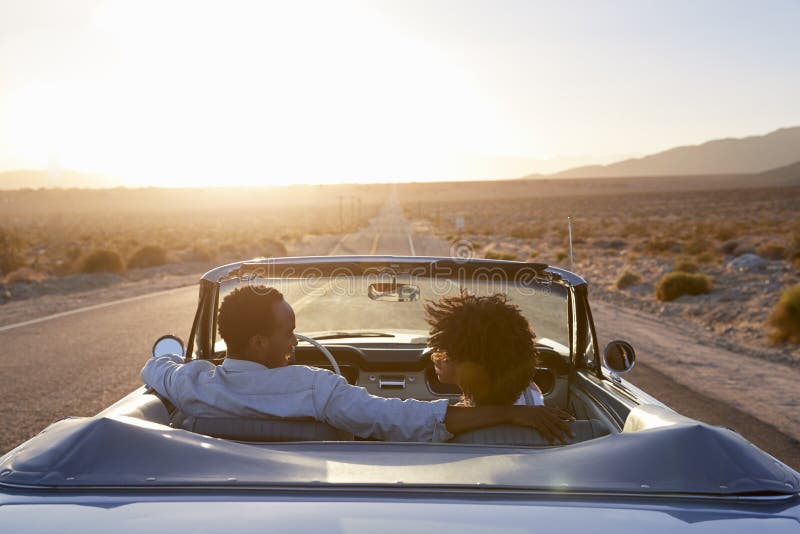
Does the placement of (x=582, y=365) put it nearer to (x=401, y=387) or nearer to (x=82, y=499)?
(x=401, y=387)

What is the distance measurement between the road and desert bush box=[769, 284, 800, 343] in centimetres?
181

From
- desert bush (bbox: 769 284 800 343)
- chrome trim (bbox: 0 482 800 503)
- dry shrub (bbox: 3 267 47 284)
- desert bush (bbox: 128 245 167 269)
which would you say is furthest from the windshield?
desert bush (bbox: 128 245 167 269)

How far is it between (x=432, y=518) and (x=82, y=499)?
2.87 ft

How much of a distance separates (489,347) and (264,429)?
2.81 feet

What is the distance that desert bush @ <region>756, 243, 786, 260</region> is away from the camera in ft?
92.0

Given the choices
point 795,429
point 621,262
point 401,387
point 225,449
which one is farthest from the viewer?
point 621,262

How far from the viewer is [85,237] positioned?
5044 cm

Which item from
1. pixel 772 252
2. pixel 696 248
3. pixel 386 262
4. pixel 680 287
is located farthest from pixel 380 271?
pixel 696 248

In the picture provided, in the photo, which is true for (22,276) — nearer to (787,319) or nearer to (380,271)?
(787,319)

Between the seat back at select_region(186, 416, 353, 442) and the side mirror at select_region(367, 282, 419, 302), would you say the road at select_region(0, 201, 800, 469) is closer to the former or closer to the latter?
the side mirror at select_region(367, 282, 419, 302)

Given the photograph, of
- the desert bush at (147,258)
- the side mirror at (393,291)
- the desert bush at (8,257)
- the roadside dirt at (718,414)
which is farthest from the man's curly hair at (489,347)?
the desert bush at (147,258)

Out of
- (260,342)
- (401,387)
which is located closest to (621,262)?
(401,387)

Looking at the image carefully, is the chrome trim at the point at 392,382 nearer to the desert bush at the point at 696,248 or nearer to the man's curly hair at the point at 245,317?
the man's curly hair at the point at 245,317

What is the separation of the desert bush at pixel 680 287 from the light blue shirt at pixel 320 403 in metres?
17.2
